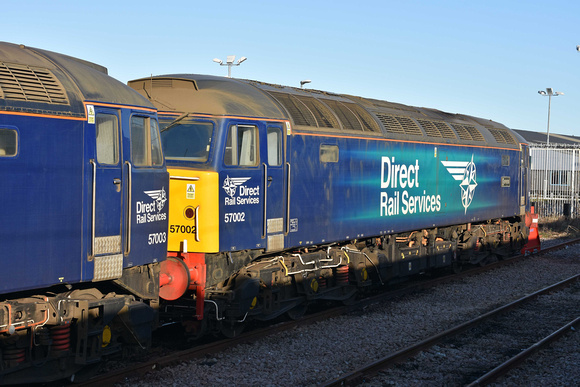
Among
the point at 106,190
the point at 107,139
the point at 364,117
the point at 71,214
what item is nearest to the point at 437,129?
the point at 364,117

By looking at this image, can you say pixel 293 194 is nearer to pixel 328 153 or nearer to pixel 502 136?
pixel 328 153

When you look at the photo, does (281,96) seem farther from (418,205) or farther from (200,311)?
(418,205)

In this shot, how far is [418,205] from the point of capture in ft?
51.3

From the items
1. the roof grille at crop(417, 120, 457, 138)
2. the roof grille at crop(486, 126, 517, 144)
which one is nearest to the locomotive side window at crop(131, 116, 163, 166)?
the roof grille at crop(417, 120, 457, 138)

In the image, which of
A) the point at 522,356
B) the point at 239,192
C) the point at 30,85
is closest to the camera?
the point at 30,85

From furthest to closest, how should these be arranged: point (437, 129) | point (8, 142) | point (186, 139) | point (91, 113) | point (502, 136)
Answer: point (502, 136) → point (437, 129) → point (186, 139) → point (91, 113) → point (8, 142)

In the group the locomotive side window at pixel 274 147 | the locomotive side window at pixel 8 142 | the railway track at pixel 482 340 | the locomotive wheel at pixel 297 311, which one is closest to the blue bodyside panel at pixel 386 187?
the locomotive side window at pixel 274 147

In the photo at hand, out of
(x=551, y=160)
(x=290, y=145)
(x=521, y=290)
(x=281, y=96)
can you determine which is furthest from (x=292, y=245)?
(x=551, y=160)

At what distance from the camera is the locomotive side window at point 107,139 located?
7.75 metres

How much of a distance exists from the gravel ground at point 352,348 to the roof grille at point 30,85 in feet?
11.9

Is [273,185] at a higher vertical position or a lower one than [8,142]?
lower

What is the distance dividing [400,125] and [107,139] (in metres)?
8.56

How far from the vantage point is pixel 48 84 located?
720cm

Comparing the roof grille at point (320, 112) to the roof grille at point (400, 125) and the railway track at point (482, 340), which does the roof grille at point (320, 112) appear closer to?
the roof grille at point (400, 125)
